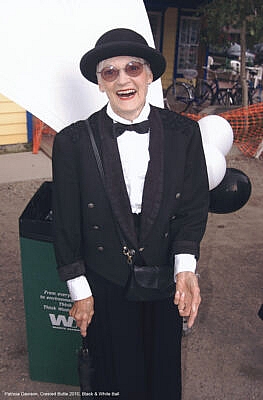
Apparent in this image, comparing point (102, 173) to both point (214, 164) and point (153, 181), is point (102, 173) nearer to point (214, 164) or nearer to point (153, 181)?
point (153, 181)

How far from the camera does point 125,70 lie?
182cm

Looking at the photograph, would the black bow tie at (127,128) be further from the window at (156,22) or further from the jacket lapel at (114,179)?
the window at (156,22)

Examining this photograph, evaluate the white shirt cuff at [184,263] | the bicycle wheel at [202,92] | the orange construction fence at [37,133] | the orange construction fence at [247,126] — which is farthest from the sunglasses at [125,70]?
the bicycle wheel at [202,92]

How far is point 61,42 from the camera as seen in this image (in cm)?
244

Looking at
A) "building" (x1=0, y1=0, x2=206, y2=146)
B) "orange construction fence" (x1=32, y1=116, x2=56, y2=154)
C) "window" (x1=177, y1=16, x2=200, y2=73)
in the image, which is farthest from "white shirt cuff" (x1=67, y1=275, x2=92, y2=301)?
"window" (x1=177, y1=16, x2=200, y2=73)

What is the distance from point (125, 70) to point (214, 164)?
984 mm

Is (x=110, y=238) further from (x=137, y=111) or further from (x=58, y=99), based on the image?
(x=58, y=99)

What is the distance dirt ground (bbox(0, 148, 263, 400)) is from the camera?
2.93m

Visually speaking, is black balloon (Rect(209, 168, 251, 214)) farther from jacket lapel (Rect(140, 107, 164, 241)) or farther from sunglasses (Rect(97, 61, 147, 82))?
sunglasses (Rect(97, 61, 147, 82))

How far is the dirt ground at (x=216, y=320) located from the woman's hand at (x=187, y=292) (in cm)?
122

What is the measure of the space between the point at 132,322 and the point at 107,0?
1.82m

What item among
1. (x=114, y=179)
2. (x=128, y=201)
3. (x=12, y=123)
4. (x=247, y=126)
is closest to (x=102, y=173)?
(x=114, y=179)

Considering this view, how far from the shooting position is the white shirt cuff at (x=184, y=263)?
6.40ft

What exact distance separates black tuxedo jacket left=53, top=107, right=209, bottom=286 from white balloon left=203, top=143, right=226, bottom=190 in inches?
23.3
